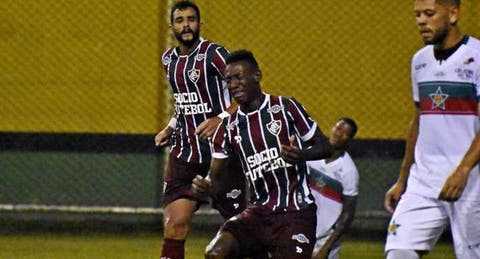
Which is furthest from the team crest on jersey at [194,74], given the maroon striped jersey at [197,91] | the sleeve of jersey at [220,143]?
the sleeve of jersey at [220,143]

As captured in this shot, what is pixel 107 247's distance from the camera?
37.5ft

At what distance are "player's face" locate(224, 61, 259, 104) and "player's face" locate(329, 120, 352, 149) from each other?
257 cm

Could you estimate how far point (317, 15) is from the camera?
12.5 meters

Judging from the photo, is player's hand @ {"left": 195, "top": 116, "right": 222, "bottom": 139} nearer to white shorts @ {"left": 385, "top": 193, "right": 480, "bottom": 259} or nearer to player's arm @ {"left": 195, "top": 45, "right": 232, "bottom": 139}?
player's arm @ {"left": 195, "top": 45, "right": 232, "bottom": 139}

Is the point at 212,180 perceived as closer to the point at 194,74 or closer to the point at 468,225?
the point at 194,74

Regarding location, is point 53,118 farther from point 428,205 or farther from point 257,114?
point 428,205

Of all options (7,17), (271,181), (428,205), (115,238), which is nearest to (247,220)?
(271,181)

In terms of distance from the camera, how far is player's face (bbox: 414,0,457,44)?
20.4 feet

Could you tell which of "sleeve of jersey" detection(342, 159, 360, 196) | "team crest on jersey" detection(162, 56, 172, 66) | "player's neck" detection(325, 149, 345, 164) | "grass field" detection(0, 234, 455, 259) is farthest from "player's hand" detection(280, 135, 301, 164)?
"grass field" detection(0, 234, 455, 259)

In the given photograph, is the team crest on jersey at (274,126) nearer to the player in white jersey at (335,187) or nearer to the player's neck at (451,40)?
the player's neck at (451,40)

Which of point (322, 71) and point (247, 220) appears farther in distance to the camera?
point (322, 71)

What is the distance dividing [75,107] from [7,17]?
1.20 metres

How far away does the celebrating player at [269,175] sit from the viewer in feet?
22.5

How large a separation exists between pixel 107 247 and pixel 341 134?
3106mm
